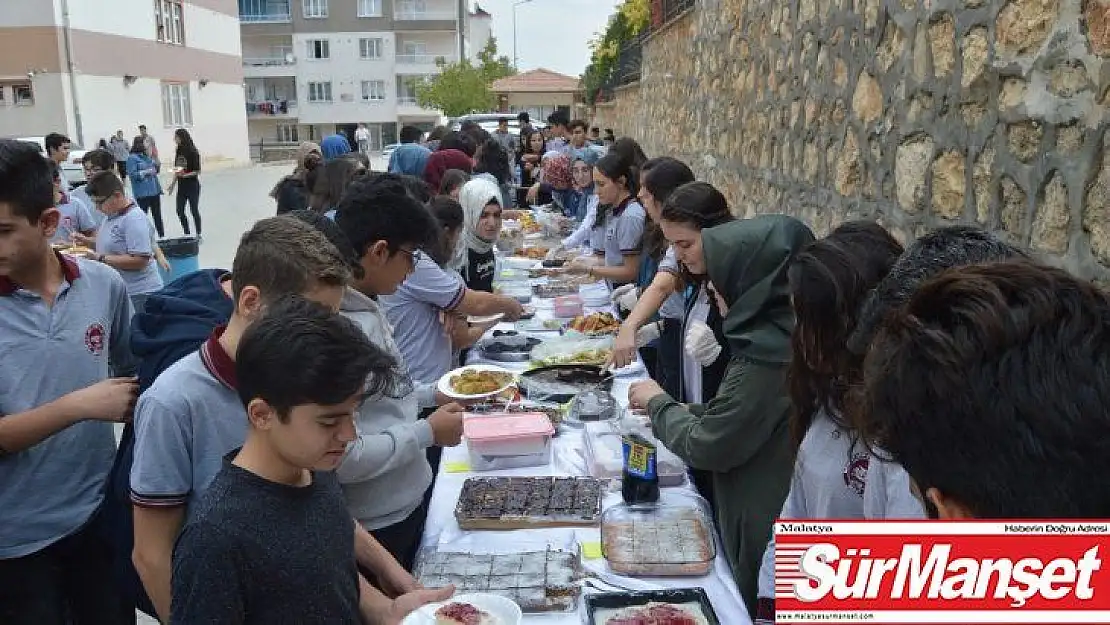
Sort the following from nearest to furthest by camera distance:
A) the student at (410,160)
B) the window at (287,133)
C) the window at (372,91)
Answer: the student at (410,160) < the window at (372,91) < the window at (287,133)

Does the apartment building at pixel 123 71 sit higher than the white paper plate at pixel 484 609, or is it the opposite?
the apartment building at pixel 123 71

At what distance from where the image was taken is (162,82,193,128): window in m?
31.2

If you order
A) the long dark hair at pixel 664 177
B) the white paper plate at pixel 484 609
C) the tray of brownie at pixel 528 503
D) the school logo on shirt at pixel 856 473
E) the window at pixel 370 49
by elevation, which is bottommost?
the tray of brownie at pixel 528 503

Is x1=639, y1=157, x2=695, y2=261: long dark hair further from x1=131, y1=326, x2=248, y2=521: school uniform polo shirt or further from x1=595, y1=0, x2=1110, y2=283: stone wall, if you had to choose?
x1=131, y1=326, x2=248, y2=521: school uniform polo shirt

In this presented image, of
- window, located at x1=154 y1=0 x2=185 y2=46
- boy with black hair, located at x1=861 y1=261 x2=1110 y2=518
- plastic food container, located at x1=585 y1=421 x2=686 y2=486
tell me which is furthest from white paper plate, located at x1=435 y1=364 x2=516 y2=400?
window, located at x1=154 y1=0 x2=185 y2=46

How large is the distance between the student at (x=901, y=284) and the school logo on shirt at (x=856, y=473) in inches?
5.7

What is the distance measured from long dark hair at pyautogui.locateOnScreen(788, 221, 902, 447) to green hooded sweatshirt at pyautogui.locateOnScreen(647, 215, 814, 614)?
0.26 meters

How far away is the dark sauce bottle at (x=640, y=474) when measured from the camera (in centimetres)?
250

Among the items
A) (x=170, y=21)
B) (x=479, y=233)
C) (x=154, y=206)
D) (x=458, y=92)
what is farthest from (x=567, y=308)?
(x=458, y=92)

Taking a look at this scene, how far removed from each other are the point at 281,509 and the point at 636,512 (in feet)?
3.81

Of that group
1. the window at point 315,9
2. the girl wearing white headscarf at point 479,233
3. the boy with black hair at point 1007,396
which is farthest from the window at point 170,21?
the boy with black hair at point 1007,396

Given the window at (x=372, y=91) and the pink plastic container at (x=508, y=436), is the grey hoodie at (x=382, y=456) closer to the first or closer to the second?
the pink plastic container at (x=508, y=436)

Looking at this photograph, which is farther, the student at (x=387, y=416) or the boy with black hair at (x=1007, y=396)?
the student at (x=387, y=416)

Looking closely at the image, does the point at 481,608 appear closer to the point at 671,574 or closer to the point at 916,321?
the point at 671,574
